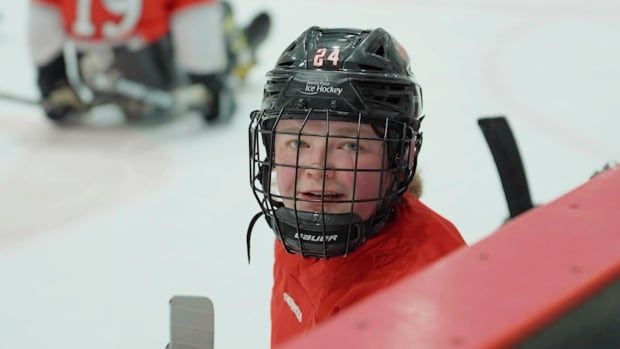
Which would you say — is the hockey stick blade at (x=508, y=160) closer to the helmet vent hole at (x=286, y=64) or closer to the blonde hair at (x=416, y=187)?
the blonde hair at (x=416, y=187)

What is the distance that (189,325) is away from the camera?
3.40ft

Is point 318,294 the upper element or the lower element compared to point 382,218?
lower

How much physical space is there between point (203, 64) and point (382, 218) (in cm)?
229

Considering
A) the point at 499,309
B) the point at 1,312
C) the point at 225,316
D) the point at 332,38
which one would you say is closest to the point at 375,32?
the point at 332,38

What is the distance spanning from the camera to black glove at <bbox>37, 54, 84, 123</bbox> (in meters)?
3.43

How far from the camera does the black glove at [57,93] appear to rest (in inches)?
135

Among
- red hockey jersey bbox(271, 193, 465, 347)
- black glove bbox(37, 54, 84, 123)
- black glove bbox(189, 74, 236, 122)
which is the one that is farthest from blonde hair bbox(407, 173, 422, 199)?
black glove bbox(37, 54, 84, 123)

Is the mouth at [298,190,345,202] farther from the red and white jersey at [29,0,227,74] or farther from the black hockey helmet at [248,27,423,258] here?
the red and white jersey at [29,0,227,74]

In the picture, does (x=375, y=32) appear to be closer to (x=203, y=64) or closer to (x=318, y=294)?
(x=318, y=294)

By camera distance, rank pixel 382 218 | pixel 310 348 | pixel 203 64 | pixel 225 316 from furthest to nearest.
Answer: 1. pixel 203 64
2. pixel 225 316
3. pixel 382 218
4. pixel 310 348

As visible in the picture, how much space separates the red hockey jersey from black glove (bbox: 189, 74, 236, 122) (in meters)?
2.14

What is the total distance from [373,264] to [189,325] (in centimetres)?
27

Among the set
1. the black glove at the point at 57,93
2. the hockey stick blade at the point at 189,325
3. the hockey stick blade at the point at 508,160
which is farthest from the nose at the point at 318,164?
the black glove at the point at 57,93

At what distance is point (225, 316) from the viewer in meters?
1.95
